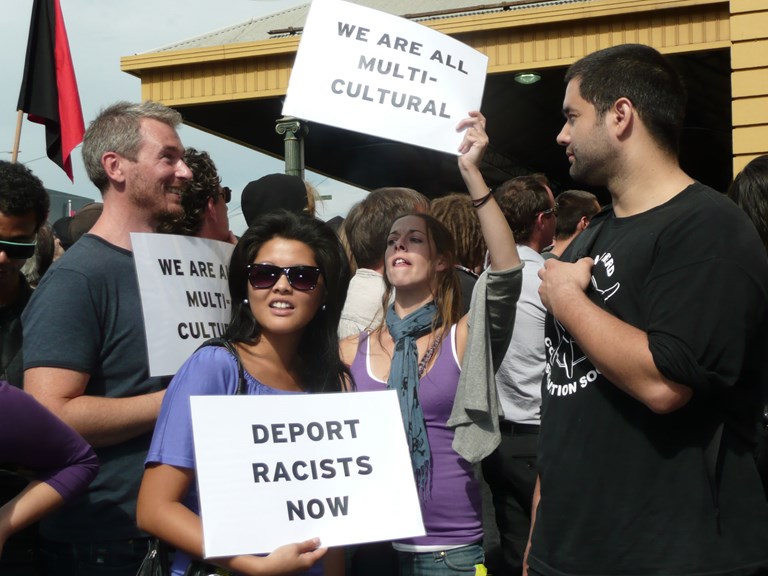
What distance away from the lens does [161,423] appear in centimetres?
231

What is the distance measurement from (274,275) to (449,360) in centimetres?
93

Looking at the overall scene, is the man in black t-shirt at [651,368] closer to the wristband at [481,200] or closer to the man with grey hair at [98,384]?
the wristband at [481,200]

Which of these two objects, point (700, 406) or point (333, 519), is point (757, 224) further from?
point (333, 519)

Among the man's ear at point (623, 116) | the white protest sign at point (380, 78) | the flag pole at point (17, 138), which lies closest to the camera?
the man's ear at point (623, 116)

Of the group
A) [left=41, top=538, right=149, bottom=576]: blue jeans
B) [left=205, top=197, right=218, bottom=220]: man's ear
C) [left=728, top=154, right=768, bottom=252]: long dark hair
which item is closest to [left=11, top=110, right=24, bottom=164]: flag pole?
[left=205, top=197, right=218, bottom=220]: man's ear

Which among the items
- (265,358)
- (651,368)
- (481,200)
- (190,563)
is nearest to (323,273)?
(265,358)

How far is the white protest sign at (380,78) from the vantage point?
301 cm

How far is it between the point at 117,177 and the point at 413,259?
1.14 m

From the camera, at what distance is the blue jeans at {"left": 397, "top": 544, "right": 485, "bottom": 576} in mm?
3100

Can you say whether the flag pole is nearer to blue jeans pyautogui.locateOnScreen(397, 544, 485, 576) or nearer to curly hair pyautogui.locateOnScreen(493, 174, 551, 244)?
curly hair pyautogui.locateOnScreen(493, 174, 551, 244)

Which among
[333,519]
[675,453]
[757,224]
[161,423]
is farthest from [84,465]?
[757,224]

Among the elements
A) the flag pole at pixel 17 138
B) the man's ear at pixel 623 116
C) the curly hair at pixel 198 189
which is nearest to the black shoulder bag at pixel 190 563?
the man's ear at pixel 623 116

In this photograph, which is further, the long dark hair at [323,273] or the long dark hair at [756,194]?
the long dark hair at [756,194]

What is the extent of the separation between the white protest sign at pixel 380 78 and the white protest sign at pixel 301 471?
1005 millimetres
